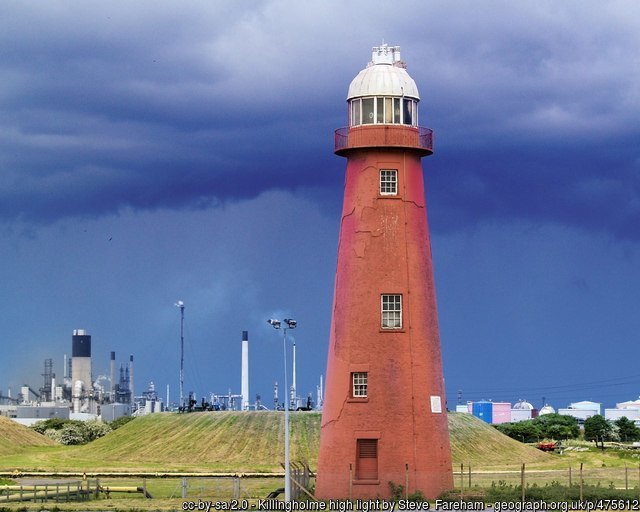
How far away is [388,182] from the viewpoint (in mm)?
62000

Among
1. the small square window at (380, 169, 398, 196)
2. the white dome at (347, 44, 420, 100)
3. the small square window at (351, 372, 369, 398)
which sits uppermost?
the white dome at (347, 44, 420, 100)

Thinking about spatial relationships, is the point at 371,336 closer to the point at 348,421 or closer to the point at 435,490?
the point at 348,421

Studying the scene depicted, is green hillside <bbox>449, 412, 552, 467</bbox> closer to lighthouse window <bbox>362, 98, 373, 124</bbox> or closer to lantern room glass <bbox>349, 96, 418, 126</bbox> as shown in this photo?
lantern room glass <bbox>349, 96, 418, 126</bbox>

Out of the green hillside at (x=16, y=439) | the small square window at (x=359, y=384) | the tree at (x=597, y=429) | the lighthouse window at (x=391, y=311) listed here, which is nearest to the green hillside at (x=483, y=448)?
the tree at (x=597, y=429)

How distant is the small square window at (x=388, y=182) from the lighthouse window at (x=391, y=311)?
16.6ft

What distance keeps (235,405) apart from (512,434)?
210 feet

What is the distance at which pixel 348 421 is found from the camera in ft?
200

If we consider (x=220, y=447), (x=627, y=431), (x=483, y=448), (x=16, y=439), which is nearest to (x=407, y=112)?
(x=220, y=447)

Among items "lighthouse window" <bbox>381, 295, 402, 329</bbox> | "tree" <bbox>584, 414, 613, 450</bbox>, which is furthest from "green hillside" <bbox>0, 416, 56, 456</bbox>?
"lighthouse window" <bbox>381, 295, 402, 329</bbox>

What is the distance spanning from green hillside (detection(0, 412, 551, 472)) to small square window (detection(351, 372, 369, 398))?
117 ft

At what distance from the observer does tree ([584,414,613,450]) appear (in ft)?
443

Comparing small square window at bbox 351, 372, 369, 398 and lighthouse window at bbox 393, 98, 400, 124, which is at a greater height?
lighthouse window at bbox 393, 98, 400, 124

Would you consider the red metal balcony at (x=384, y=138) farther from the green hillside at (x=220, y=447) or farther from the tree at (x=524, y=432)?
the tree at (x=524, y=432)

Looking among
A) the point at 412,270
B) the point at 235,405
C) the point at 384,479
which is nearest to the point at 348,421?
the point at 384,479
